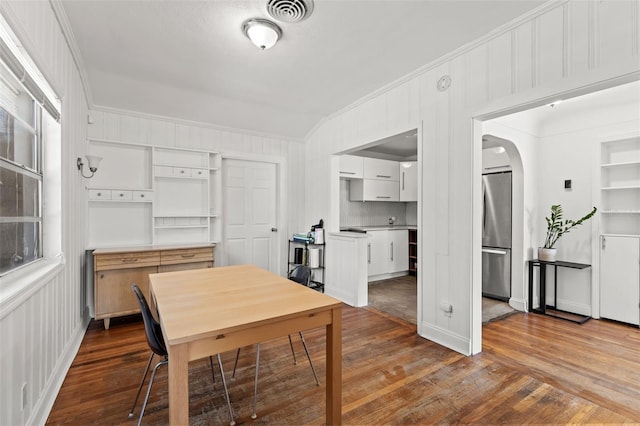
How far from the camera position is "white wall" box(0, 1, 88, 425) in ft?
4.71

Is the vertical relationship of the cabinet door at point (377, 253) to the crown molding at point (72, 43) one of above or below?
below

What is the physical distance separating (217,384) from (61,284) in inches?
56.5

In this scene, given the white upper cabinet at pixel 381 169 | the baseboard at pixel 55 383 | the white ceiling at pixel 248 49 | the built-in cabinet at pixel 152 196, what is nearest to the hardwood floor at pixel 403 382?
the baseboard at pixel 55 383

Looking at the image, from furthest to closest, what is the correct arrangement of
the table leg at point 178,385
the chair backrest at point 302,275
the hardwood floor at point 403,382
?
the chair backrest at point 302,275 → the hardwood floor at point 403,382 → the table leg at point 178,385

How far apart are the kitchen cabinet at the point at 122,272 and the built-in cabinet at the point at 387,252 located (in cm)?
309

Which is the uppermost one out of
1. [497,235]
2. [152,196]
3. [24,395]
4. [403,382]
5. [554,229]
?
[152,196]

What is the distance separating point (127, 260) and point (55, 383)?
1481 millimetres

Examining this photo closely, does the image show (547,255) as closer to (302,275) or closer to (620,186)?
(620,186)

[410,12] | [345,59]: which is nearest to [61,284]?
[345,59]

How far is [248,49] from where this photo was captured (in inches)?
109

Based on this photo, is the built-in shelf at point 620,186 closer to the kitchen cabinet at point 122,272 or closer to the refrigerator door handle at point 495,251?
the refrigerator door handle at point 495,251

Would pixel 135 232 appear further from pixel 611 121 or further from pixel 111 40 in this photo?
pixel 611 121

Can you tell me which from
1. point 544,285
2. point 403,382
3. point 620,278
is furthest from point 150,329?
point 620,278

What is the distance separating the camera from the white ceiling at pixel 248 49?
7.32 feet
